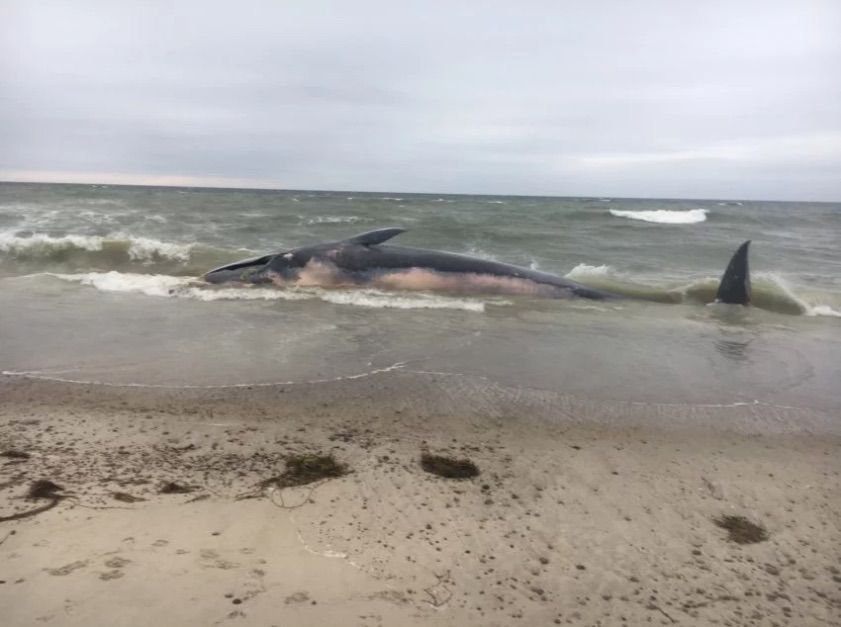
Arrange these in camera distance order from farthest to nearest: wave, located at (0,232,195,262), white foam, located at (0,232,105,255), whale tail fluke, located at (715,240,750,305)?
white foam, located at (0,232,105,255), wave, located at (0,232,195,262), whale tail fluke, located at (715,240,750,305)

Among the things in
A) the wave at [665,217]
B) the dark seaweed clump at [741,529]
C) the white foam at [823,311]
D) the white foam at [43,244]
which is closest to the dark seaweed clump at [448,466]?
the dark seaweed clump at [741,529]

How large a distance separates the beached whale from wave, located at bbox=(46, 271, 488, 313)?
0.33m

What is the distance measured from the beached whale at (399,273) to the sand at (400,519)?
15.8 ft

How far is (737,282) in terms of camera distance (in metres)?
8.87

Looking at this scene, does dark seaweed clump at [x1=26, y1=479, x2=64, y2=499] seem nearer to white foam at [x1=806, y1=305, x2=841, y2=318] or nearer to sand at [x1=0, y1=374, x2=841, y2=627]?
sand at [x1=0, y1=374, x2=841, y2=627]

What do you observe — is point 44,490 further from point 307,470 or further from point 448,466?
point 448,466

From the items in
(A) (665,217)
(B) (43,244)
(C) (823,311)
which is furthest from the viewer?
(A) (665,217)

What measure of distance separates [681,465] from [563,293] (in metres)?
5.63

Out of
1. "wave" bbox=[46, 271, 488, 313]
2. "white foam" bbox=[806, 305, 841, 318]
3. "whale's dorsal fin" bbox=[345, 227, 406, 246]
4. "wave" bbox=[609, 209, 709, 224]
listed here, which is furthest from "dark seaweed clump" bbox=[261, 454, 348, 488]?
"wave" bbox=[609, 209, 709, 224]

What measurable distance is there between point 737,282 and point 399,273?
5043 millimetres

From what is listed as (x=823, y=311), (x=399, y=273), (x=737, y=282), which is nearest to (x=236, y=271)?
(x=399, y=273)

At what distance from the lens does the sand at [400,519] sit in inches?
84.9

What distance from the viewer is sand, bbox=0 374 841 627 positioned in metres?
2.16

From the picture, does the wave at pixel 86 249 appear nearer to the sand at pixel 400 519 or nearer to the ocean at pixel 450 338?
the ocean at pixel 450 338
